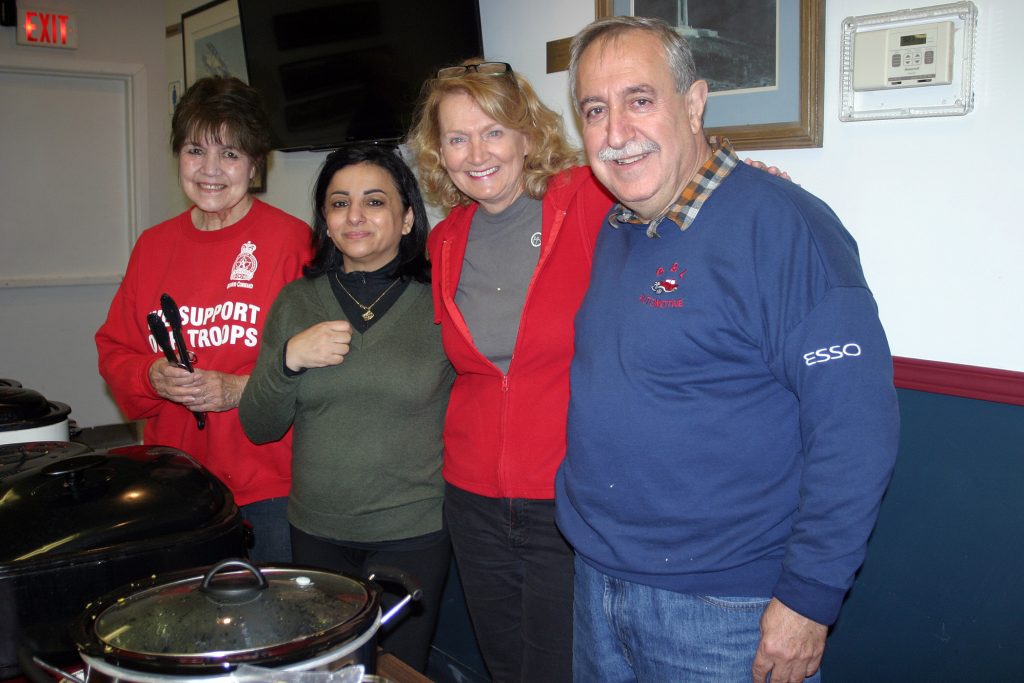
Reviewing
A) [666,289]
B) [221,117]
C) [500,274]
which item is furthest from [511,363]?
[221,117]

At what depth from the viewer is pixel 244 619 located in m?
0.91

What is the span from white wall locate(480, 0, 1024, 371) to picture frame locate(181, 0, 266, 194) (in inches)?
89.8

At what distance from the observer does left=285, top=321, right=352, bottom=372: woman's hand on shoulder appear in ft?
5.23

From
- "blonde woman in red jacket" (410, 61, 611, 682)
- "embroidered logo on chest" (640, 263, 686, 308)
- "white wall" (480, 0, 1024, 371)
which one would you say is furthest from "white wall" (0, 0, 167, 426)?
"embroidered logo on chest" (640, 263, 686, 308)

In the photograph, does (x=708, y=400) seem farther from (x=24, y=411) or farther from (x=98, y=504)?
(x=24, y=411)

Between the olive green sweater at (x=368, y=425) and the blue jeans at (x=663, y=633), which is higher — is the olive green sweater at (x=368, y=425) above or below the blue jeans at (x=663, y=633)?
above

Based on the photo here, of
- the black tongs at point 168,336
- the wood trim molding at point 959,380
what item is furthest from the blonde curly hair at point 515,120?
the wood trim molding at point 959,380

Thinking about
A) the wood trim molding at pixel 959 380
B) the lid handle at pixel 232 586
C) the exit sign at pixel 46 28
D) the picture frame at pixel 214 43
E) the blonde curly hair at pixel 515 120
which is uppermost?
the exit sign at pixel 46 28

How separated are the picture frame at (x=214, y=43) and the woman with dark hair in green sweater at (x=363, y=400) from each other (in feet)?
5.60

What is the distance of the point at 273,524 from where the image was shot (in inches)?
73.4

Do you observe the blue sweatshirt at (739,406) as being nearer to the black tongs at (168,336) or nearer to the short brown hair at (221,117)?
the black tongs at (168,336)

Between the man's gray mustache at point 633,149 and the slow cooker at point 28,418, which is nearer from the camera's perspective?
the man's gray mustache at point 633,149

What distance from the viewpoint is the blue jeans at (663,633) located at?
1199mm

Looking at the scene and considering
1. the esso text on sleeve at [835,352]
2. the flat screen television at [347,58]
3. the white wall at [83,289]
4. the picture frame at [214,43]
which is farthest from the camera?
the white wall at [83,289]
